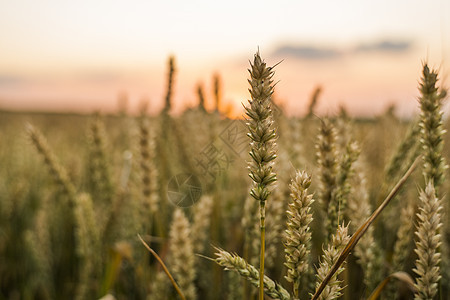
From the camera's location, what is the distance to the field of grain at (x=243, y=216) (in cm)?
70

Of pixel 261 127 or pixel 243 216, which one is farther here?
pixel 243 216

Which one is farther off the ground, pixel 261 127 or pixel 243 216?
pixel 261 127

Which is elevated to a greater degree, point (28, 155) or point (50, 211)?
point (28, 155)

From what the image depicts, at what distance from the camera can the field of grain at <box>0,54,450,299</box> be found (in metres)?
0.70

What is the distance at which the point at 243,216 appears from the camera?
149cm

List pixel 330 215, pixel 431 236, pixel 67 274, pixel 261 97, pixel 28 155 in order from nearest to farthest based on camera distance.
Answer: pixel 261 97 → pixel 431 236 → pixel 330 215 → pixel 67 274 → pixel 28 155

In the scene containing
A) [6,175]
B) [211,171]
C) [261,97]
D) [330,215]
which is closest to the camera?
[261,97]

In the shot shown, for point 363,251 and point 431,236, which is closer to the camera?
point 431,236

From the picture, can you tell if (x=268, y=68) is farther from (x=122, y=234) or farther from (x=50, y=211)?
(x=50, y=211)

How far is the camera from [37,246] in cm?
196

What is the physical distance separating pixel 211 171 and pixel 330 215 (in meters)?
0.91

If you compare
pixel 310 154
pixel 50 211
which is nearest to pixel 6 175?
pixel 50 211

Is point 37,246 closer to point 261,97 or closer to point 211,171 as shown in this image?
point 211,171

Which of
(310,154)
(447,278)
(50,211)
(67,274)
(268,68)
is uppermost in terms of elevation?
(268,68)
